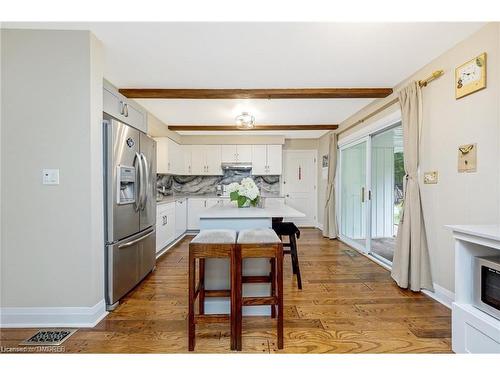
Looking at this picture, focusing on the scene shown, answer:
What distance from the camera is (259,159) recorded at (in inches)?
244

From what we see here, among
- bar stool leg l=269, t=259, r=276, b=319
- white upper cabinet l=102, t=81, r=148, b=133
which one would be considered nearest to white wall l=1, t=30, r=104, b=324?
white upper cabinet l=102, t=81, r=148, b=133

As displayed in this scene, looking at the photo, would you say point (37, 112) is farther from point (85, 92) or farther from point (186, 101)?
point (186, 101)

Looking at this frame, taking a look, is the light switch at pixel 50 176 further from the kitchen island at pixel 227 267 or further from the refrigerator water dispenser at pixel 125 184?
the kitchen island at pixel 227 267

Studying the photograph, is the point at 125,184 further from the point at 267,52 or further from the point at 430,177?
the point at 430,177

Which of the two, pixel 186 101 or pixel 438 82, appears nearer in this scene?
pixel 438 82

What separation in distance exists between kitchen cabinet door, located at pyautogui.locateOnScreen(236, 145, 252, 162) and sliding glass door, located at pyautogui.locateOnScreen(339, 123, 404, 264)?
2320mm

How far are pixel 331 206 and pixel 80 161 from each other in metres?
4.49

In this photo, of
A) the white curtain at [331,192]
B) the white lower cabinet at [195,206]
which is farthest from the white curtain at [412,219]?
the white lower cabinet at [195,206]

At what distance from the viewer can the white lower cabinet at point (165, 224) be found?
3977 millimetres

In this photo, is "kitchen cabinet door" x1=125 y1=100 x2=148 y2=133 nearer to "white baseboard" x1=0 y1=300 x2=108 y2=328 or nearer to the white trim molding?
"white baseboard" x1=0 y1=300 x2=108 y2=328

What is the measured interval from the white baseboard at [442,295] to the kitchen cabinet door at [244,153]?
4.37 metres

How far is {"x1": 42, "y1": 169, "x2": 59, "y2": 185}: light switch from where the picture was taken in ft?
6.72

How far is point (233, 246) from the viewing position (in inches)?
67.9
